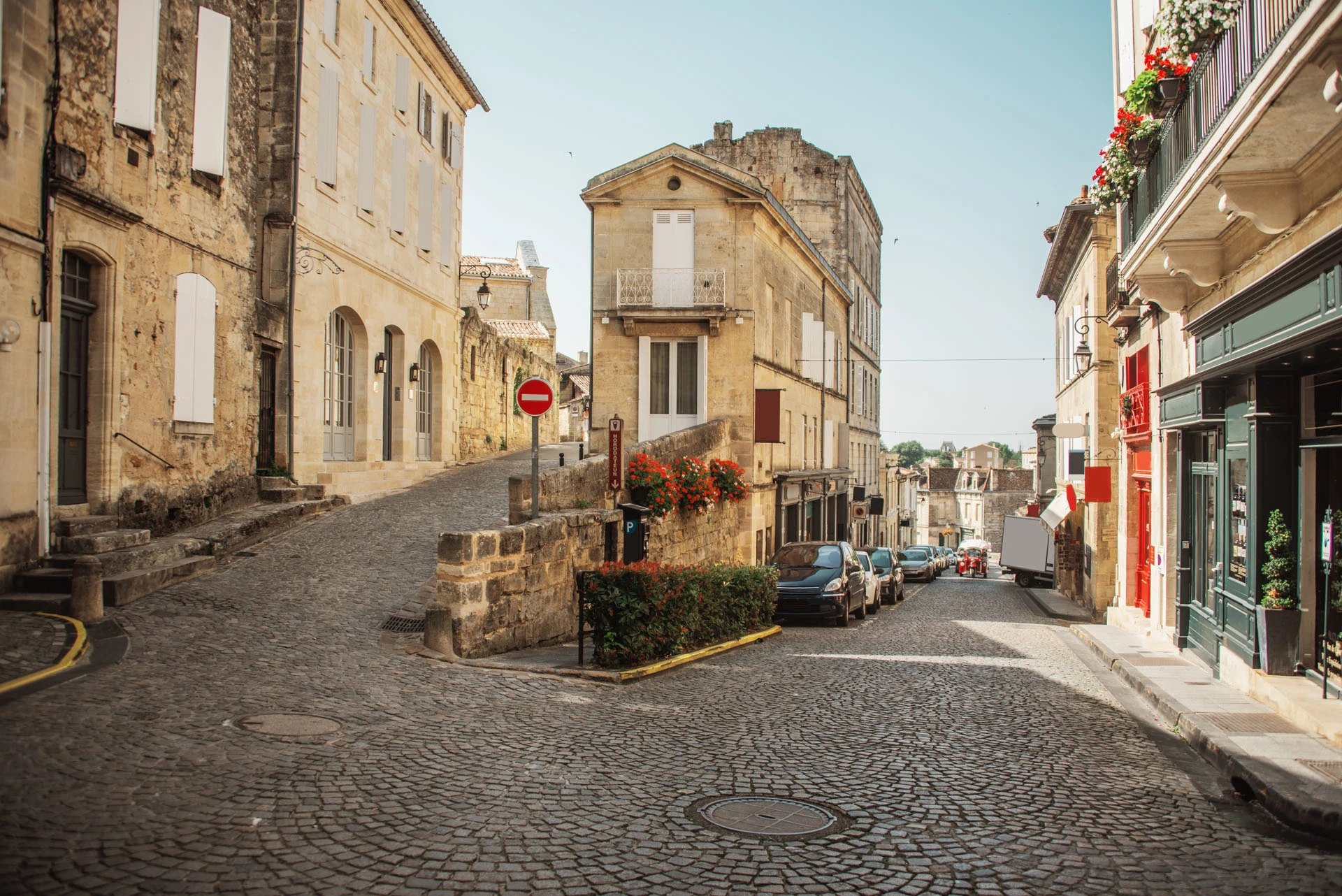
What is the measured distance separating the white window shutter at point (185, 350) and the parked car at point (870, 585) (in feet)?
38.8

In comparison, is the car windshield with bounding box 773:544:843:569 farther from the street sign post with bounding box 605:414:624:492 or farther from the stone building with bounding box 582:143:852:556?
the street sign post with bounding box 605:414:624:492

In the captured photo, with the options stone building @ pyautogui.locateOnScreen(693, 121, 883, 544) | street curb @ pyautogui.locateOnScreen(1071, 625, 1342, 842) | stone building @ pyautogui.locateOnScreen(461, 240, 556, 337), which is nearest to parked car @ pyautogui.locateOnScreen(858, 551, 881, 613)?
street curb @ pyautogui.locateOnScreen(1071, 625, 1342, 842)

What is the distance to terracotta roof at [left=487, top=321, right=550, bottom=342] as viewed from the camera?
35375mm

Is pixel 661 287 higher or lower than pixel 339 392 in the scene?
higher

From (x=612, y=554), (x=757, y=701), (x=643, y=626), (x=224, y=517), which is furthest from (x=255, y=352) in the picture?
(x=757, y=701)

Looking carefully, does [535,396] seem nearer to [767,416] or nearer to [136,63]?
[136,63]

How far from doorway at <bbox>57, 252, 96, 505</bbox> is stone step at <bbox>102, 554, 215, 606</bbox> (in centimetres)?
136

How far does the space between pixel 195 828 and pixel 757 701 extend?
501 centimetres

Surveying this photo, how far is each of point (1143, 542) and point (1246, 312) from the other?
24.9ft

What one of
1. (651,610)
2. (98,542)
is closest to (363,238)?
(98,542)

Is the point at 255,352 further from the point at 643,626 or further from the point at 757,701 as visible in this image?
the point at 757,701

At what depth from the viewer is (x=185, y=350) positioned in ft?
42.8

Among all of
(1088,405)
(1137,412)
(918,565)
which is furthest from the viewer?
(918,565)

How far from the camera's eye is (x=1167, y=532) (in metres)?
13.0
